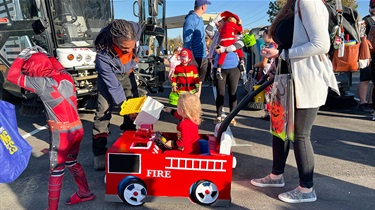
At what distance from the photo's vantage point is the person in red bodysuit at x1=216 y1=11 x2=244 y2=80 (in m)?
5.16

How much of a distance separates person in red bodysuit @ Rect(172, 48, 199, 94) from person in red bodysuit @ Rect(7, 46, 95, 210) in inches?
107

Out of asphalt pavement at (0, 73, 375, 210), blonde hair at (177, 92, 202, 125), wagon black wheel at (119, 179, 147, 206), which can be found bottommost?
asphalt pavement at (0, 73, 375, 210)

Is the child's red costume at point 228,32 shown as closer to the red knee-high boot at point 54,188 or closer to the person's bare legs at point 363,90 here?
the person's bare legs at point 363,90

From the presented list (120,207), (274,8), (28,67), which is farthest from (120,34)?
(274,8)

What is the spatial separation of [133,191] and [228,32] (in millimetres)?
3281

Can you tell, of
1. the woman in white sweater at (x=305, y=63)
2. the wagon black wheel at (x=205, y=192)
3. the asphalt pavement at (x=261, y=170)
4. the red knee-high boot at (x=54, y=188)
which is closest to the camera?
the woman in white sweater at (x=305, y=63)

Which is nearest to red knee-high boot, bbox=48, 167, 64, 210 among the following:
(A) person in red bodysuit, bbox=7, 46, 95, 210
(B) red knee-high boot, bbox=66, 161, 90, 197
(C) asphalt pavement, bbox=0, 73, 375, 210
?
(A) person in red bodysuit, bbox=7, 46, 95, 210

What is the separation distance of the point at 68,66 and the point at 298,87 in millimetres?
4109

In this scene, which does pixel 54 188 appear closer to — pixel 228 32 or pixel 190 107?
pixel 190 107

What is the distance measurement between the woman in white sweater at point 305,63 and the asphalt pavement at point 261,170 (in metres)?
0.32

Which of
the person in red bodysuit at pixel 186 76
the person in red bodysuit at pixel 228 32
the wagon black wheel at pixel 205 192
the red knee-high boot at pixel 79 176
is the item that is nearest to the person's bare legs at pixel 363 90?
the person in red bodysuit at pixel 228 32

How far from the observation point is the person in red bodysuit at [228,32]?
516 centimetres

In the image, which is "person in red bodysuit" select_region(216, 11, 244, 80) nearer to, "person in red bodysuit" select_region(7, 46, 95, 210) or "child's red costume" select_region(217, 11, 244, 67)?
"child's red costume" select_region(217, 11, 244, 67)

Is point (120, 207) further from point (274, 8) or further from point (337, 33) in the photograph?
point (274, 8)
